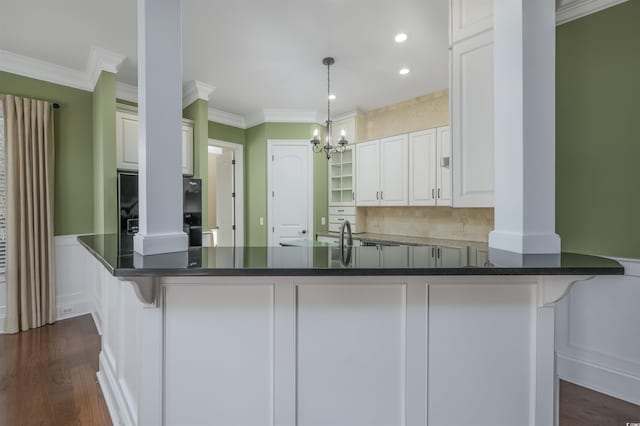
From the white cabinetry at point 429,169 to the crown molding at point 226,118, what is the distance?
9.45 feet

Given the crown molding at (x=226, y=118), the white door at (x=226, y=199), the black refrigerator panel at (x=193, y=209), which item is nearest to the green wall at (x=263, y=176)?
the crown molding at (x=226, y=118)

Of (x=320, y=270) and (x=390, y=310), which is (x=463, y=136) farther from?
(x=320, y=270)

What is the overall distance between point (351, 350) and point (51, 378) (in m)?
2.47

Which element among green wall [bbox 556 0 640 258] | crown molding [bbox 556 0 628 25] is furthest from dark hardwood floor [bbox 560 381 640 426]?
crown molding [bbox 556 0 628 25]

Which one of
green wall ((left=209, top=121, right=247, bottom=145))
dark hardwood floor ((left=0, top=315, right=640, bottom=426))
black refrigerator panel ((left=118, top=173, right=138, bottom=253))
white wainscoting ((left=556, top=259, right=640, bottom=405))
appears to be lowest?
dark hardwood floor ((left=0, top=315, right=640, bottom=426))

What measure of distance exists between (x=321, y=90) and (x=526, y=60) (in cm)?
312

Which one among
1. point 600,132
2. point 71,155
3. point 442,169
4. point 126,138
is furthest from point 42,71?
point 600,132

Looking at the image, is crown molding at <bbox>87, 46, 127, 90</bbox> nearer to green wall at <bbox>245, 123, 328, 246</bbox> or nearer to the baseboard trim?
green wall at <bbox>245, 123, 328, 246</bbox>

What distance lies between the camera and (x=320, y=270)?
3.42ft

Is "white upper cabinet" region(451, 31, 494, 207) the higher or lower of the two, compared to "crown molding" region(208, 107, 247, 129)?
lower

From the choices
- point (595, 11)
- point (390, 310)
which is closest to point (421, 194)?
point (595, 11)

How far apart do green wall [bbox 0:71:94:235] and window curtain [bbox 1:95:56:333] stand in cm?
16

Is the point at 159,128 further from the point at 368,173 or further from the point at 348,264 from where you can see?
the point at 368,173

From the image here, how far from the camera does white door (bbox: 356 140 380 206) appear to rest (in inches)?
174
